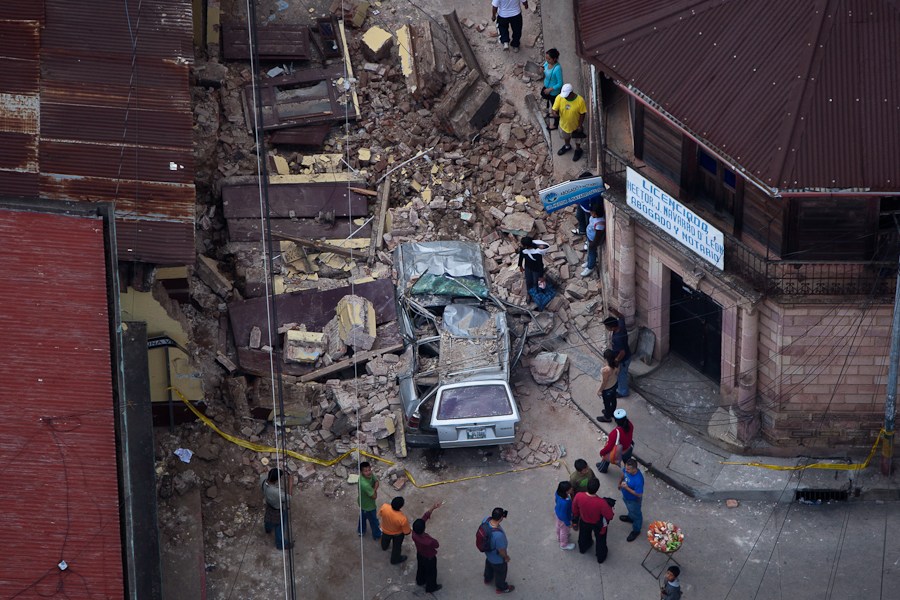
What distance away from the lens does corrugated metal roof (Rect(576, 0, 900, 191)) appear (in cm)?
2875

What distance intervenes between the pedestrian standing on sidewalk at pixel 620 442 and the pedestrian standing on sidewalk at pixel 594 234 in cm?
459

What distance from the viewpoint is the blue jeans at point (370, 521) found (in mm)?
31406

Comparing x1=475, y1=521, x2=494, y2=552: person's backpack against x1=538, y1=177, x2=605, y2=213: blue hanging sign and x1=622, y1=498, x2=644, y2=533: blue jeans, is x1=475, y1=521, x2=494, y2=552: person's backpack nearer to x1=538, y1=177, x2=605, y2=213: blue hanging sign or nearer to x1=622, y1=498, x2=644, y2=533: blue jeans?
x1=622, y1=498, x2=644, y2=533: blue jeans

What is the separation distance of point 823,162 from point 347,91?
42.4 ft

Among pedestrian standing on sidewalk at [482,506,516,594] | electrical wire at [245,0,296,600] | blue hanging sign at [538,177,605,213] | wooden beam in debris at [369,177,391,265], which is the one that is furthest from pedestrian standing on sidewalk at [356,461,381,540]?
blue hanging sign at [538,177,605,213]

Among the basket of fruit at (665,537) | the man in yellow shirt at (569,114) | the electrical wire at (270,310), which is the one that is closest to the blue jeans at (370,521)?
the electrical wire at (270,310)

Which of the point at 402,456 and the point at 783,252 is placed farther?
the point at 402,456

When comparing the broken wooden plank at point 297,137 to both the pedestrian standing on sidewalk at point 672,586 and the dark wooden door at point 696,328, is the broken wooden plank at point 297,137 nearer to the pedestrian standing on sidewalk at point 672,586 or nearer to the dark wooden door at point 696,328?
the dark wooden door at point 696,328

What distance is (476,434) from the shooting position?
3256 cm

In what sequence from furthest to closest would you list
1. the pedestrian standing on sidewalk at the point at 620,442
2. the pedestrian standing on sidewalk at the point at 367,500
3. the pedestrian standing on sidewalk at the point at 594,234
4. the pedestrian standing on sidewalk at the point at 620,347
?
the pedestrian standing on sidewalk at the point at 594,234 < the pedestrian standing on sidewalk at the point at 620,347 < the pedestrian standing on sidewalk at the point at 620,442 < the pedestrian standing on sidewalk at the point at 367,500

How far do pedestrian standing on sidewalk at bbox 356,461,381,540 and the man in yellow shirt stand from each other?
9.21m

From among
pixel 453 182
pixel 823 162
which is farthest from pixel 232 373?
pixel 823 162

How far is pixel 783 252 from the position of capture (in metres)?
30.9

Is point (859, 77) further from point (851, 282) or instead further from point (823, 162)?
point (851, 282)
